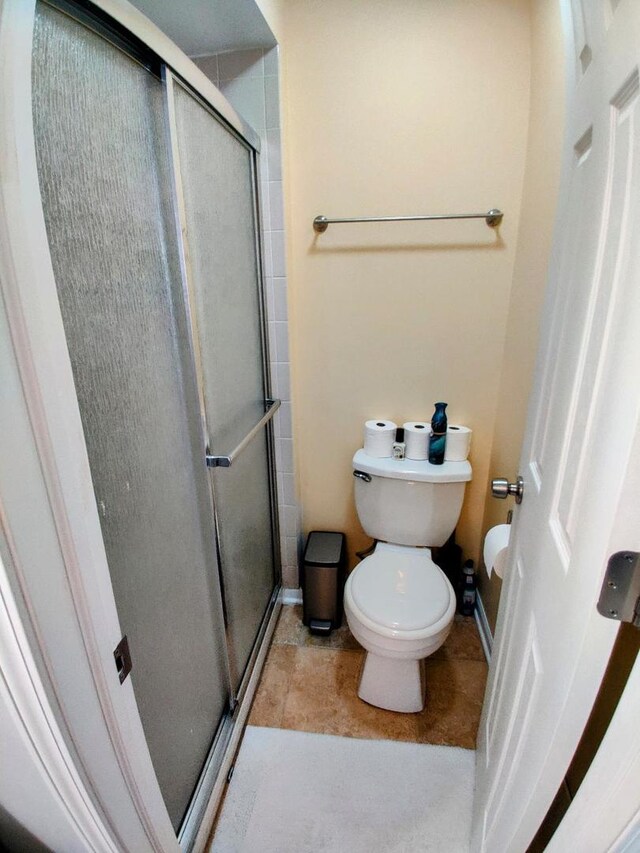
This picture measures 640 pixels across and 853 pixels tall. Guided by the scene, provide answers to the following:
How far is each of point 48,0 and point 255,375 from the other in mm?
1014

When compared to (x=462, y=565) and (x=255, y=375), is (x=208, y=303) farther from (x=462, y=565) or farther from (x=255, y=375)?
(x=462, y=565)


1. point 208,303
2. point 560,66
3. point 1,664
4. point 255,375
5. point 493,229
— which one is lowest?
point 1,664

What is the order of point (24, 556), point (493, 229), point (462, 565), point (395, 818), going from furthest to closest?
point (462, 565)
point (493, 229)
point (395, 818)
point (24, 556)

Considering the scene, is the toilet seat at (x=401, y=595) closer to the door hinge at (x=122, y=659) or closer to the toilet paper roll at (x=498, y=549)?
the toilet paper roll at (x=498, y=549)

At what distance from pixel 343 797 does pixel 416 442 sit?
1164 millimetres

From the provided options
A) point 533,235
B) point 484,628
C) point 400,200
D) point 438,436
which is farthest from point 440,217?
point 484,628

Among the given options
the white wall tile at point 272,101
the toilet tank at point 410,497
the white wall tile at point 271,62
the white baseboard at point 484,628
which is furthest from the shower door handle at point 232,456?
the white baseboard at point 484,628

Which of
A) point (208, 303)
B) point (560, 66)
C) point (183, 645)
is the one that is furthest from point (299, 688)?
point (560, 66)

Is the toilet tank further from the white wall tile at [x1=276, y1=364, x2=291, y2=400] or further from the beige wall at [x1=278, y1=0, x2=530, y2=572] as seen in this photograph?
the white wall tile at [x1=276, y1=364, x2=291, y2=400]

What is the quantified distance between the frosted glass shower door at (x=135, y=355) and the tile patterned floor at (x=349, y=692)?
0.47 m

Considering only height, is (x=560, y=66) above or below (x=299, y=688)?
above

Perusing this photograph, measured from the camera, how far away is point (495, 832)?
84 centimetres

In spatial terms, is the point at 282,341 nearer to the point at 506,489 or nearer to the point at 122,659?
the point at 506,489

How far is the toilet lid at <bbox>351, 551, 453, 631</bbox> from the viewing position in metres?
1.29
